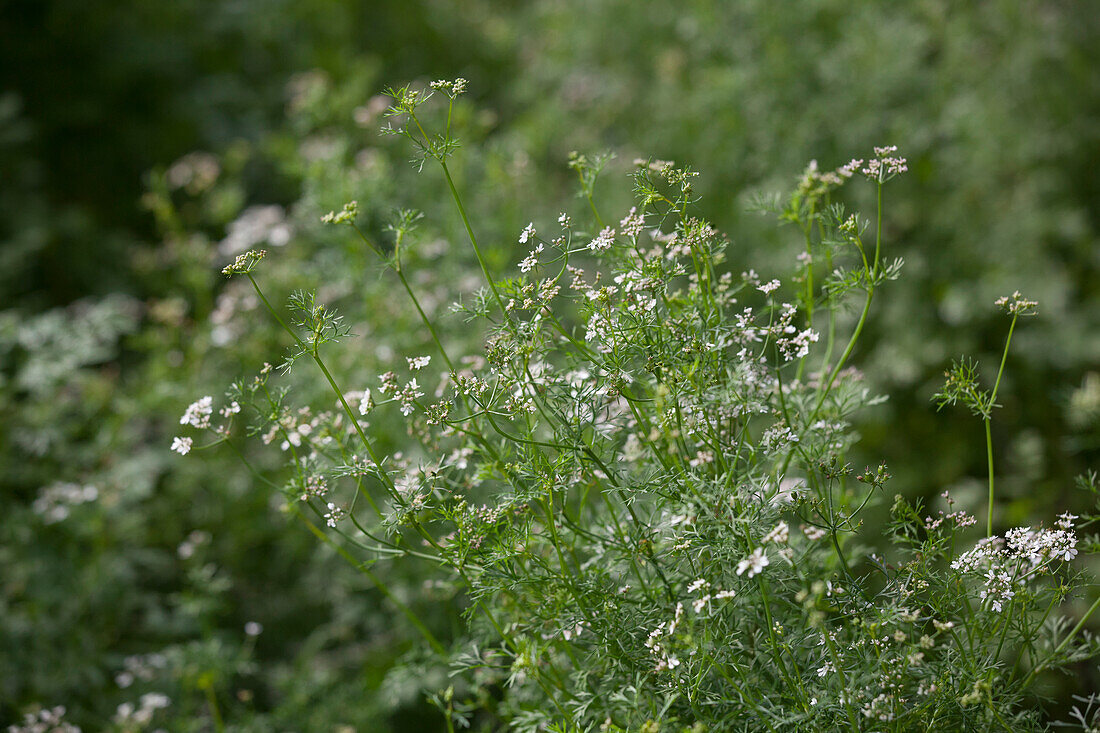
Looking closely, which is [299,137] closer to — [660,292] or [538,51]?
[538,51]

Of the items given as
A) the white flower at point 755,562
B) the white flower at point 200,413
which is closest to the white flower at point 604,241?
the white flower at point 755,562

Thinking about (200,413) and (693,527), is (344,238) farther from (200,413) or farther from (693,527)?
(693,527)

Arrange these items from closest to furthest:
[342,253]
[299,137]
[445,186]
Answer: [342,253]
[445,186]
[299,137]

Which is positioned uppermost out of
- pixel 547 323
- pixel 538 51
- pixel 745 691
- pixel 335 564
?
pixel 538 51

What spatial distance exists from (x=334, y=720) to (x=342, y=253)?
3.95 ft

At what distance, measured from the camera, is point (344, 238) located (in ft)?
6.81

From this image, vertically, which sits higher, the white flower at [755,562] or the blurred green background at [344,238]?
the blurred green background at [344,238]

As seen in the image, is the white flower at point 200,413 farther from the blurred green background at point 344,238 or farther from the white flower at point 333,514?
the blurred green background at point 344,238

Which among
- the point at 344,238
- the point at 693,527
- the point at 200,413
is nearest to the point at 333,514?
the point at 200,413

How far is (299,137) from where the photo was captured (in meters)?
4.00

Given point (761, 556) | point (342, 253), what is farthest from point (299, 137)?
point (761, 556)

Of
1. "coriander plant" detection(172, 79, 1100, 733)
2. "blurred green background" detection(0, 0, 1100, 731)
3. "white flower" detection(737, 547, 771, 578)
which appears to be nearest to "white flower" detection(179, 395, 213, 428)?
"coriander plant" detection(172, 79, 1100, 733)

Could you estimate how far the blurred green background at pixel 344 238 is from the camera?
6.91ft

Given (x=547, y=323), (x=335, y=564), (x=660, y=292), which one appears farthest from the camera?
(x=335, y=564)
